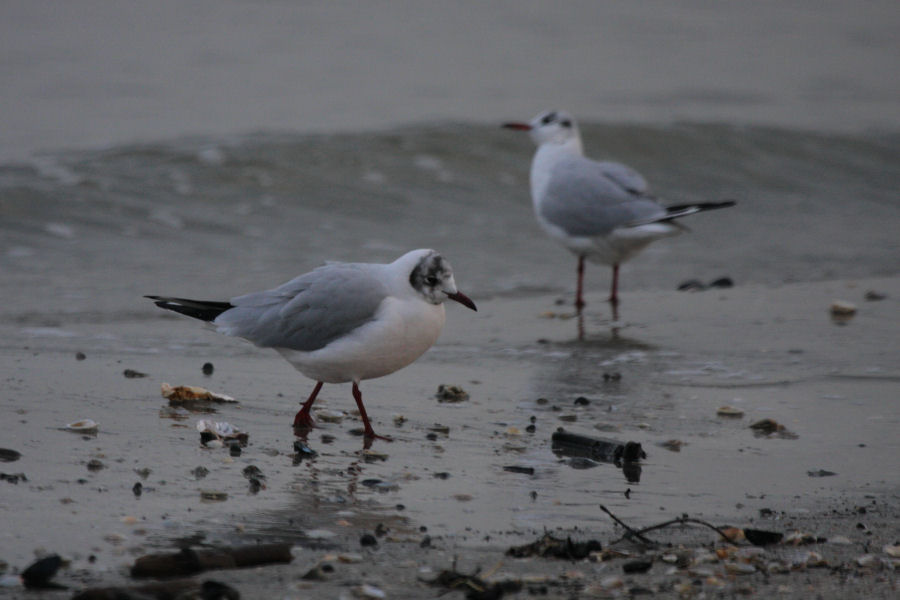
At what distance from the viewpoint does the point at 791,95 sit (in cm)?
1795

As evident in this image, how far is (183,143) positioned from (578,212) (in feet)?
18.6

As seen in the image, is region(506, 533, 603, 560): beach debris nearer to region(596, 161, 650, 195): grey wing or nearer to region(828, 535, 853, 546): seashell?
region(828, 535, 853, 546): seashell

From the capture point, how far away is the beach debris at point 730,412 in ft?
18.0

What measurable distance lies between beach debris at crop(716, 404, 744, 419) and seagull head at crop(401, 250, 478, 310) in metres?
1.30

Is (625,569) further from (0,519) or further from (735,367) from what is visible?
(735,367)

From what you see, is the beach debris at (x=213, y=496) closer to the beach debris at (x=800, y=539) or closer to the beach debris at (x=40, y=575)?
the beach debris at (x=40, y=575)

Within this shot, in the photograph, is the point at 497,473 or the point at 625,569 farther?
the point at 497,473

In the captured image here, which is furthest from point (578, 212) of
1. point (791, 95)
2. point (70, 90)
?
point (791, 95)

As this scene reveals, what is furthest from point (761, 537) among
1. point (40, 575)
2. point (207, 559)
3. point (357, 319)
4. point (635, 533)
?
point (40, 575)

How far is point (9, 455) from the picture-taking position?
14.3 feet

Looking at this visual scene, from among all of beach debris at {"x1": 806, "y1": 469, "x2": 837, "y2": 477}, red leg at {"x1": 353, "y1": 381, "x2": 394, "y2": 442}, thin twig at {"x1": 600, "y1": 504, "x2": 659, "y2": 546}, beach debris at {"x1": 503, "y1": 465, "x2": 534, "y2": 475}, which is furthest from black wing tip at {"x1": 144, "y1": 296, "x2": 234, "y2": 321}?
beach debris at {"x1": 806, "y1": 469, "x2": 837, "y2": 477}

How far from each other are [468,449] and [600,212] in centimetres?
390

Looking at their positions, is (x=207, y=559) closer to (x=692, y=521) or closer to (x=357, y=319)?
(x=692, y=521)

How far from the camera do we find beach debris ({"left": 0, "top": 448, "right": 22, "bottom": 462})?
4.34m
